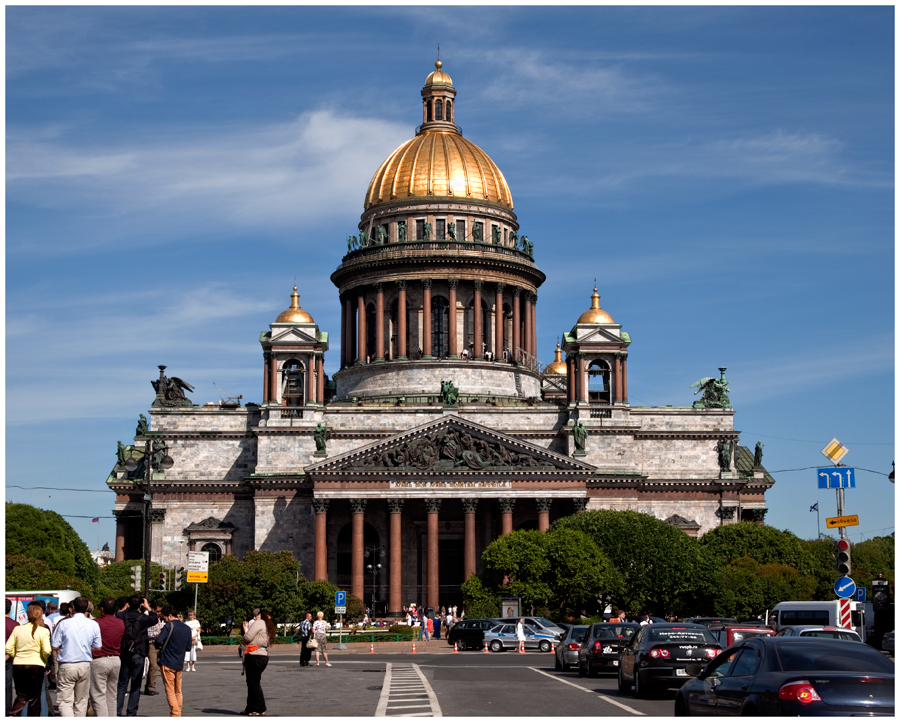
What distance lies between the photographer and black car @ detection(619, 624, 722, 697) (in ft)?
109

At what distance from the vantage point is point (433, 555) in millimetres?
97625

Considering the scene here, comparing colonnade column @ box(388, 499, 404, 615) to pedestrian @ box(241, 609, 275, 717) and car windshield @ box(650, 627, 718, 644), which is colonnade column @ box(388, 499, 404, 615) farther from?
pedestrian @ box(241, 609, 275, 717)

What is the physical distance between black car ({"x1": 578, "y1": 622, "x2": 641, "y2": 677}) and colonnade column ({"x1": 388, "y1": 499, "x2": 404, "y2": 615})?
2072 inches

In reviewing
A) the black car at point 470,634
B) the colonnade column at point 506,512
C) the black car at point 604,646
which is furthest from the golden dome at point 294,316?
the black car at point 604,646

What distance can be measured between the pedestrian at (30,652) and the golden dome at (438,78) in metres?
105

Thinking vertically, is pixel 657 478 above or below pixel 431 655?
above

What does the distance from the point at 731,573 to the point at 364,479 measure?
26603 millimetres

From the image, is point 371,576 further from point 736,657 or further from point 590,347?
point 736,657

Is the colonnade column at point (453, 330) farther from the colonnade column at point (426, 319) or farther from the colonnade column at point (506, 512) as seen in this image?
the colonnade column at point (506, 512)

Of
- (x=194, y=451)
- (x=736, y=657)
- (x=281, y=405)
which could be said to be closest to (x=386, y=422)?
(x=281, y=405)

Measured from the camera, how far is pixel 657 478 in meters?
106

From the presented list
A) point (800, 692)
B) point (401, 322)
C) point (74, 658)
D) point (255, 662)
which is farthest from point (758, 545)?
point (800, 692)

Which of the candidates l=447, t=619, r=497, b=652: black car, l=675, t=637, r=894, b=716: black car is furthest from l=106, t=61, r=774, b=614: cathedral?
l=675, t=637, r=894, b=716: black car

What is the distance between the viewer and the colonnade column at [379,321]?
381 ft
